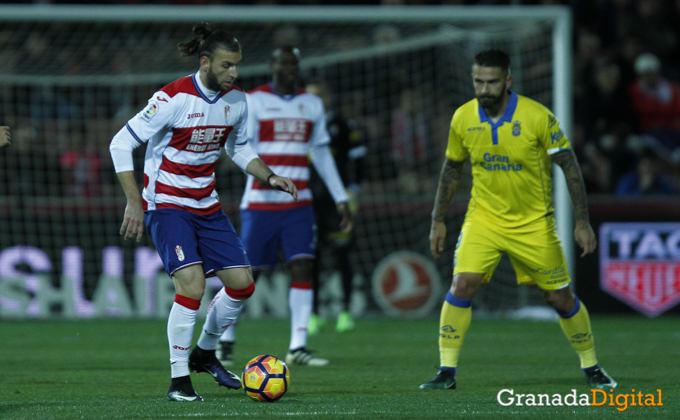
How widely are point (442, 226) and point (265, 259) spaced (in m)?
1.86

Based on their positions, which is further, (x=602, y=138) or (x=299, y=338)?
(x=602, y=138)

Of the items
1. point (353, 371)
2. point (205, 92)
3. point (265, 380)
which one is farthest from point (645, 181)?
point (265, 380)

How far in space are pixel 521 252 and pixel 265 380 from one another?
68.3 inches

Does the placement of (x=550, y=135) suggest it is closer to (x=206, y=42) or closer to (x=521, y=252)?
(x=521, y=252)

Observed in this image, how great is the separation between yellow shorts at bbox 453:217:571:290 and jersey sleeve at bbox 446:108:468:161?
0.47m

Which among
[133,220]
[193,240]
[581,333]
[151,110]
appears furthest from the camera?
[581,333]

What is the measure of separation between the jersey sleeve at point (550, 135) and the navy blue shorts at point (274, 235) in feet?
7.60

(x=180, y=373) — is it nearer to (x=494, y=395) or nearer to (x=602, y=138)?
(x=494, y=395)

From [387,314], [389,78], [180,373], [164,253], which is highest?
[389,78]

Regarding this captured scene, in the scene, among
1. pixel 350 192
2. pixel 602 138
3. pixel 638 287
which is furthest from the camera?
pixel 602 138

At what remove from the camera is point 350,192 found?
10.2 m

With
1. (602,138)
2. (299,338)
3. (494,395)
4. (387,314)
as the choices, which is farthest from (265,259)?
(602,138)

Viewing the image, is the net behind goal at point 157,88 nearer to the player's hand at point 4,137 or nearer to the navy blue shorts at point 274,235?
the navy blue shorts at point 274,235

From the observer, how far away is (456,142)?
5.86 meters
